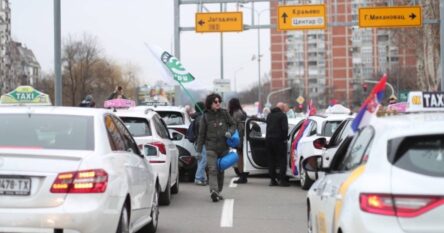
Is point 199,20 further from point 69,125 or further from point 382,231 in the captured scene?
point 382,231

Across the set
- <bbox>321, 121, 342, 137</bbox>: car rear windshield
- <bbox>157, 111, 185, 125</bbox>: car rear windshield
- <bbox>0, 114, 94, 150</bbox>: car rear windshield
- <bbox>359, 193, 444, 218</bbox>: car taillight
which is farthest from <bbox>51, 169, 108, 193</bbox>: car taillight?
<bbox>157, 111, 185, 125</bbox>: car rear windshield

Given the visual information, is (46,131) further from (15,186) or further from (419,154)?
(419,154)

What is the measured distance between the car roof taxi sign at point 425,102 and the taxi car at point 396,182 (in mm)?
778

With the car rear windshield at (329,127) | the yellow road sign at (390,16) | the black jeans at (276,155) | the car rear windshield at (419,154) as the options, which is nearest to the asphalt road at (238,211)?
the black jeans at (276,155)

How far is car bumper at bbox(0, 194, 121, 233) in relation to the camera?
20.9 ft

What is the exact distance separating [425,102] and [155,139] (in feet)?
21.8

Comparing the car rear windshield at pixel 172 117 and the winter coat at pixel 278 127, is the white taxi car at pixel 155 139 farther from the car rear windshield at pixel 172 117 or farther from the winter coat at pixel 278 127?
the car rear windshield at pixel 172 117

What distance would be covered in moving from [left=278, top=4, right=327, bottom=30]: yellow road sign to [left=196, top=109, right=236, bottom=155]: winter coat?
18.4 m

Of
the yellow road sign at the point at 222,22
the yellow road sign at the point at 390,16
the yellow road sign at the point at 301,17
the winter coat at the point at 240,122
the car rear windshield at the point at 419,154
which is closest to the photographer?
the car rear windshield at the point at 419,154

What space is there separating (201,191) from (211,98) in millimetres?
2478

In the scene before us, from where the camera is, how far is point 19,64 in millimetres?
136250

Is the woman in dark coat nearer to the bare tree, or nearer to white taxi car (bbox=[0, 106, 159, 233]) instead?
white taxi car (bbox=[0, 106, 159, 233])

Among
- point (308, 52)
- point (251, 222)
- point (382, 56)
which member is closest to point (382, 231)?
point (251, 222)

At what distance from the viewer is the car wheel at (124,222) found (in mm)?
7117
